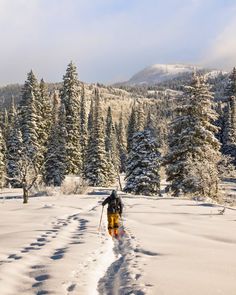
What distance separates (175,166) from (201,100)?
597cm

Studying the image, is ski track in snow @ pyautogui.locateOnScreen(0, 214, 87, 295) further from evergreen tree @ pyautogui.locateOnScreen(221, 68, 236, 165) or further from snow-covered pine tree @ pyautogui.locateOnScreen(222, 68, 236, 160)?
snow-covered pine tree @ pyautogui.locateOnScreen(222, 68, 236, 160)

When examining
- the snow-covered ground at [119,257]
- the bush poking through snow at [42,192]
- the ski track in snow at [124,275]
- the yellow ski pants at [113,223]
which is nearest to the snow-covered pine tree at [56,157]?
the bush poking through snow at [42,192]

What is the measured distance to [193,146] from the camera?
33.8 metres

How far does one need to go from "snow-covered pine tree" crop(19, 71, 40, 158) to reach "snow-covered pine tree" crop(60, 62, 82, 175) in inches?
172

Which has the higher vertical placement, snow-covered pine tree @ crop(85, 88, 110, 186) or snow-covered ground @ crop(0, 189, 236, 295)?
snow-covered pine tree @ crop(85, 88, 110, 186)

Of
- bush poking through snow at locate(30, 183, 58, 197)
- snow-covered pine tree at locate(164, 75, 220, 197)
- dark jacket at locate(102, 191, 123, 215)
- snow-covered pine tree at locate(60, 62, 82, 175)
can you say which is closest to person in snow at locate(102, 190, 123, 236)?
dark jacket at locate(102, 191, 123, 215)

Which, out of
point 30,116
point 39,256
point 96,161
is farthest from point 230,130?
point 39,256

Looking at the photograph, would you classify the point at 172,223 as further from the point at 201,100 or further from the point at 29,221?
the point at 201,100

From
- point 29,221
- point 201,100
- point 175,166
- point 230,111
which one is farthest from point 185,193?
point 230,111

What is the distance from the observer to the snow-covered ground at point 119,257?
7.70 meters

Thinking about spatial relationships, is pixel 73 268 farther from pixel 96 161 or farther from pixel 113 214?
pixel 96 161

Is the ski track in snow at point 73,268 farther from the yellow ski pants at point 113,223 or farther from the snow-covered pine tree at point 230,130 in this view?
the snow-covered pine tree at point 230,130

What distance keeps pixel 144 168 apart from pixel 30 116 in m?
21.1

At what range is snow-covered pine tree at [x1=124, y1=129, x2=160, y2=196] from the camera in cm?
4094
